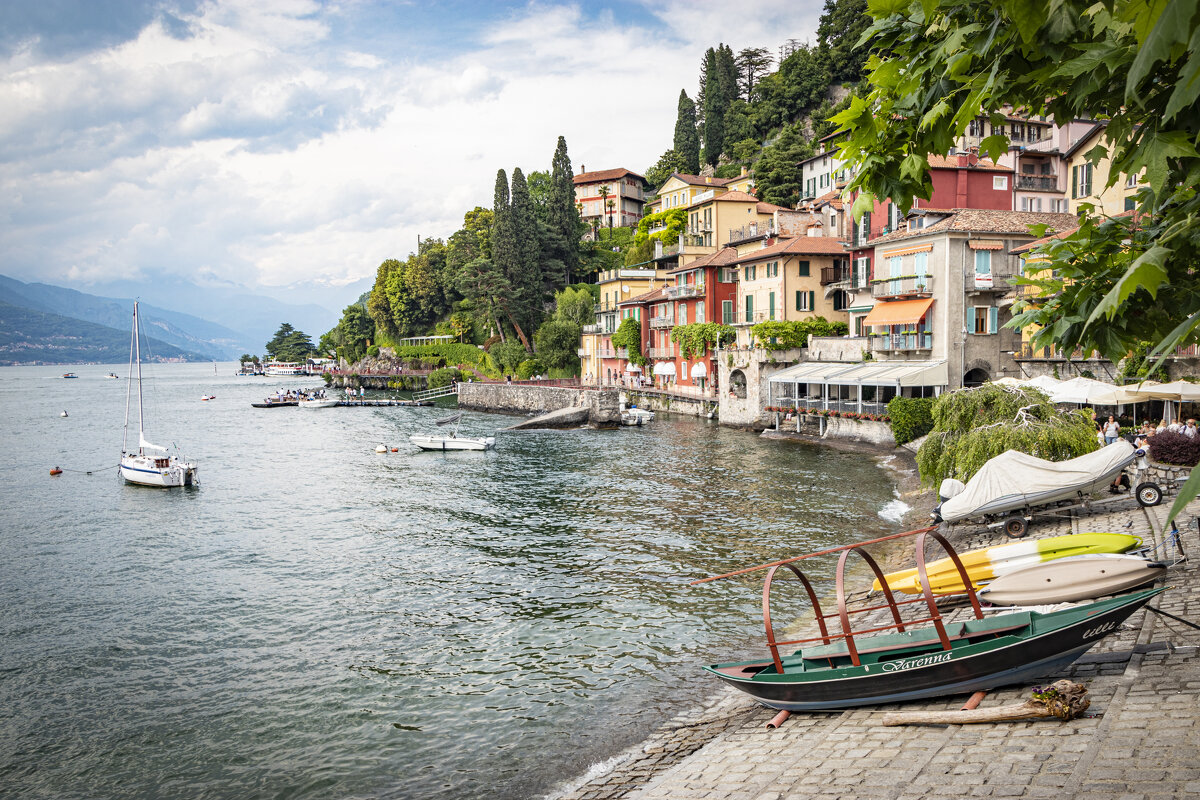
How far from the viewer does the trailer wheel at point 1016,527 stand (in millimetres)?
19953

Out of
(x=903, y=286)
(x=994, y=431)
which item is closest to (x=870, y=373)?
(x=903, y=286)

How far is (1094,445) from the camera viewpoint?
73.8 ft

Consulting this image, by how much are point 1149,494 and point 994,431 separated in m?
4.34

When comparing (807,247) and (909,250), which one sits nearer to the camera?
(909,250)

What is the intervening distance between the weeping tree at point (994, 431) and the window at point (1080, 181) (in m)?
19.3

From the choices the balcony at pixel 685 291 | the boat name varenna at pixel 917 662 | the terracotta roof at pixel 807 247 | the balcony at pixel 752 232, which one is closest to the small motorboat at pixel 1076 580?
the boat name varenna at pixel 917 662

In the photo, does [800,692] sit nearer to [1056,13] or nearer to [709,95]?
[1056,13]

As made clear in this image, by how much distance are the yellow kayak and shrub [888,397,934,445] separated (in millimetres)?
23735

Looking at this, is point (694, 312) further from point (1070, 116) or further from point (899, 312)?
point (1070, 116)

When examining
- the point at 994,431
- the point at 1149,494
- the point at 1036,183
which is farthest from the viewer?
the point at 1036,183

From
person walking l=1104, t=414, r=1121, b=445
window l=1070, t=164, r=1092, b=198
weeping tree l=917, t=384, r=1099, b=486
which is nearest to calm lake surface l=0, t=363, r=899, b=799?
weeping tree l=917, t=384, r=1099, b=486

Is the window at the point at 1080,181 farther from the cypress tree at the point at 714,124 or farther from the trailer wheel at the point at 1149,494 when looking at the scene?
the cypress tree at the point at 714,124

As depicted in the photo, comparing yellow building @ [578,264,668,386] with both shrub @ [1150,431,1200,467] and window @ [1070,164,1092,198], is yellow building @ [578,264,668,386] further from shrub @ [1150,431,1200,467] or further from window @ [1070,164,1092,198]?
shrub @ [1150,431,1200,467]

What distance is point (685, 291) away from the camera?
65.8 metres
